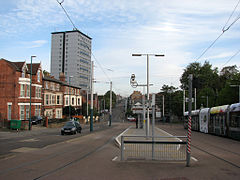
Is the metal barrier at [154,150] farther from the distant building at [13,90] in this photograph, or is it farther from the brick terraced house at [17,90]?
the distant building at [13,90]

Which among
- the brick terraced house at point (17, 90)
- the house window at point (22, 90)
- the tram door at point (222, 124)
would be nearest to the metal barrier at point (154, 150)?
the tram door at point (222, 124)

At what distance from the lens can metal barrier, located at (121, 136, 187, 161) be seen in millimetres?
10781

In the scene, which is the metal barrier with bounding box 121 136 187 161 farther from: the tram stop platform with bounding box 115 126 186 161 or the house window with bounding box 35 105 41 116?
the house window with bounding box 35 105 41 116

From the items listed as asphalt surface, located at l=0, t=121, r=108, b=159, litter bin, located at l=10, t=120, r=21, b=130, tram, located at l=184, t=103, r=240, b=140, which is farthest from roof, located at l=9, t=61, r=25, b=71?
tram, located at l=184, t=103, r=240, b=140

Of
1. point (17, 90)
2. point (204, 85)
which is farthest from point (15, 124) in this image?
point (204, 85)

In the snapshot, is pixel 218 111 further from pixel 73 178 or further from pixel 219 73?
pixel 219 73

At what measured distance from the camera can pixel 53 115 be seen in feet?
181

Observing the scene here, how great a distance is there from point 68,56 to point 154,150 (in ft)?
378

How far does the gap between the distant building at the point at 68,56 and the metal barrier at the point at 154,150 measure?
10882 centimetres

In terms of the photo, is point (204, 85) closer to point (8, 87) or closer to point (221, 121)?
point (221, 121)

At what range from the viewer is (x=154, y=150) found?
11.2 meters

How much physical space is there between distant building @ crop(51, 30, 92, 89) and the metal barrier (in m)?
109

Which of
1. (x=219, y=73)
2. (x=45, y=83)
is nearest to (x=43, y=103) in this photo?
(x=45, y=83)

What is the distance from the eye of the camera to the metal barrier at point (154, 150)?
424 inches
